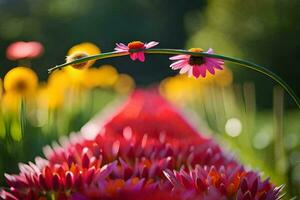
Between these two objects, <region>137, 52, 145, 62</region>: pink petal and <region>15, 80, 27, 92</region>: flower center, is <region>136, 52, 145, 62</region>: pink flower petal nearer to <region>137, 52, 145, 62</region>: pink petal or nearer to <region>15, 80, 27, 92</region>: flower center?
<region>137, 52, 145, 62</region>: pink petal

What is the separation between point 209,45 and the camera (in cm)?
638

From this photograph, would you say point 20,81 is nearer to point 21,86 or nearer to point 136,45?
point 21,86

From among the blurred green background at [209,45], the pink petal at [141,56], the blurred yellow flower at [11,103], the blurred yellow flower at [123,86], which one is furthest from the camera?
the blurred yellow flower at [123,86]

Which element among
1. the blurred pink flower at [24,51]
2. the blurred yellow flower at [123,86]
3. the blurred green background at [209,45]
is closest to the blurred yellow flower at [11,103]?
the blurred green background at [209,45]

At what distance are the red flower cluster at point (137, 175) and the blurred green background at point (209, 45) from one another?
0.29 meters

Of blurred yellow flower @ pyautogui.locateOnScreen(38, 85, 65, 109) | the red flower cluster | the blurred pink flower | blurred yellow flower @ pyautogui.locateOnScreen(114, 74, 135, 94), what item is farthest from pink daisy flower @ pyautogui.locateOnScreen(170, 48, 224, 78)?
blurred yellow flower @ pyautogui.locateOnScreen(114, 74, 135, 94)

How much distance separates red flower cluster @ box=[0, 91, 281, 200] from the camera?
2.28ft

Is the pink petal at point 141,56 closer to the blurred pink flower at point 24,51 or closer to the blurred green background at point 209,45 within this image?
the blurred pink flower at point 24,51

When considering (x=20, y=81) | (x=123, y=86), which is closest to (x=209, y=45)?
(x=123, y=86)

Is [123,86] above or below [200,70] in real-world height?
below

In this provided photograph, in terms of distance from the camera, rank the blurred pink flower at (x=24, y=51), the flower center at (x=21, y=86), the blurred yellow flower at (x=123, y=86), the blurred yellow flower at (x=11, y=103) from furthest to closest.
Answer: the blurred yellow flower at (x=123, y=86) → the blurred yellow flower at (x=11, y=103) → the flower center at (x=21, y=86) → the blurred pink flower at (x=24, y=51)

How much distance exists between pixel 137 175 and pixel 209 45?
5556 millimetres

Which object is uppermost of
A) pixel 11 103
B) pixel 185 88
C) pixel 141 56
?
pixel 141 56

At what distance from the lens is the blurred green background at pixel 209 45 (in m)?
2.03
